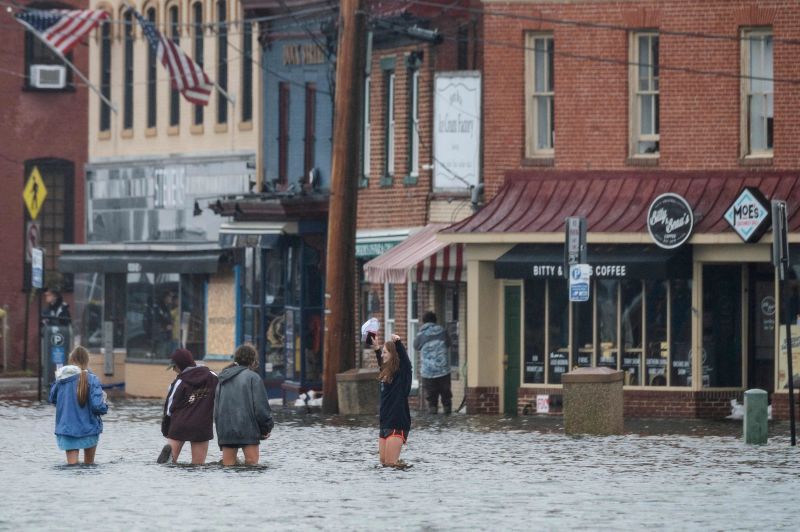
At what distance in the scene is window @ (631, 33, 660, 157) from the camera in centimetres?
3659

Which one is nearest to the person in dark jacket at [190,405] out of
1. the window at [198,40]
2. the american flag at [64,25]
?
the american flag at [64,25]

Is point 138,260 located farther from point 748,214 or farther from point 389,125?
point 748,214

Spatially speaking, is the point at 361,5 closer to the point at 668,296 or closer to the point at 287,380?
the point at 668,296

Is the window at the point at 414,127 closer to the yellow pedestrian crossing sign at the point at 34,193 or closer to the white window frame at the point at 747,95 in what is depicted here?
the white window frame at the point at 747,95

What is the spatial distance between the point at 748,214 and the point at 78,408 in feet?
39.7

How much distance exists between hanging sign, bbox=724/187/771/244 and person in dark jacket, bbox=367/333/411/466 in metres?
8.66

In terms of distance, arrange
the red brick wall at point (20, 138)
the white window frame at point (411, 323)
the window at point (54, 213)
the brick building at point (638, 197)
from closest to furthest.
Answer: the brick building at point (638, 197)
the white window frame at point (411, 323)
the red brick wall at point (20, 138)
the window at point (54, 213)

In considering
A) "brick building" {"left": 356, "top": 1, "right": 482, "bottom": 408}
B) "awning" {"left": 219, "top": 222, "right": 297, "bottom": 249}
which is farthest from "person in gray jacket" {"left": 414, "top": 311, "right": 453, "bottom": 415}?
"awning" {"left": 219, "top": 222, "right": 297, "bottom": 249}

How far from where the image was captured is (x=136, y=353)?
50.2 m

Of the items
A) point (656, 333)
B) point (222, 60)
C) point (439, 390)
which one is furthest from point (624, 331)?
point (222, 60)

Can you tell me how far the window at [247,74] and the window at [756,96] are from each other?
14.3m

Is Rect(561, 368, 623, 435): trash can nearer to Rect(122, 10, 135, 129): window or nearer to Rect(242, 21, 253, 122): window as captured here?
Result: Rect(242, 21, 253, 122): window

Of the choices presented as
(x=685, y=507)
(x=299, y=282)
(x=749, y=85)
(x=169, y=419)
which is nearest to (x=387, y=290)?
(x=299, y=282)

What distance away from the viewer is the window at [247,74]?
47219 millimetres
